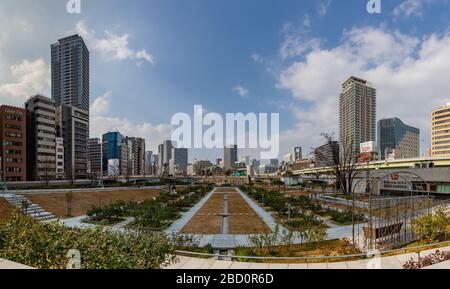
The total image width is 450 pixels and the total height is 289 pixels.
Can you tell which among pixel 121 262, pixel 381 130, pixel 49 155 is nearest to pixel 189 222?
pixel 121 262

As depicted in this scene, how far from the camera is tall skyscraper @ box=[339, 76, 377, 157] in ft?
120

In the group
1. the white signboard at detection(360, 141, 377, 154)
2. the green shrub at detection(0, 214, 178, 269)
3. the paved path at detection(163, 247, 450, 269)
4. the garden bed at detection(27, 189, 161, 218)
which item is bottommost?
the garden bed at detection(27, 189, 161, 218)

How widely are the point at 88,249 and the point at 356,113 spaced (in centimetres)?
4430

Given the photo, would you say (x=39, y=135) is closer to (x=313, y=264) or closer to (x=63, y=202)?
(x=63, y=202)

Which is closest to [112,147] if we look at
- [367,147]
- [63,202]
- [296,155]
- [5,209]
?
[296,155]

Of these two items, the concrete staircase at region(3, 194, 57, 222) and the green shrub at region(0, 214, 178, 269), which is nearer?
the green shrub at region(0, 214, 178, 269)

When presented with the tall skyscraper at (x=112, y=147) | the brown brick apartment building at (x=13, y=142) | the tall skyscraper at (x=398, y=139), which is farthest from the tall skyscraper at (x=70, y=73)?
the tall skyscraper at (x=398, y=139)

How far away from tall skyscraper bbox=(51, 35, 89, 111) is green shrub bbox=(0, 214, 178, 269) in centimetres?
8590

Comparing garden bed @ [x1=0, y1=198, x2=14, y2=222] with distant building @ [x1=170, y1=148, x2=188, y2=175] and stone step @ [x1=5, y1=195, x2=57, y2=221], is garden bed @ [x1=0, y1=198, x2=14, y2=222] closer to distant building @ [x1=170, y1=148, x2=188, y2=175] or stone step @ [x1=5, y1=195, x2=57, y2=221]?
stone step @ [x1=5, y1=195, x2=57, y2=221]

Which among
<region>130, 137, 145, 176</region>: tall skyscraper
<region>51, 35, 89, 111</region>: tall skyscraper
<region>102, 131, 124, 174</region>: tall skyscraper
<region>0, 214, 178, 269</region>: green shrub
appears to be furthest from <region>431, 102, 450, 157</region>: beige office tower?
<region>130, 137, 145, 176</region>: tall skyscraper

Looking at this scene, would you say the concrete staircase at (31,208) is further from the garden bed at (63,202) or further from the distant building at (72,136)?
the distant building at (72,136)

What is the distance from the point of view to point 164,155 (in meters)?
101
